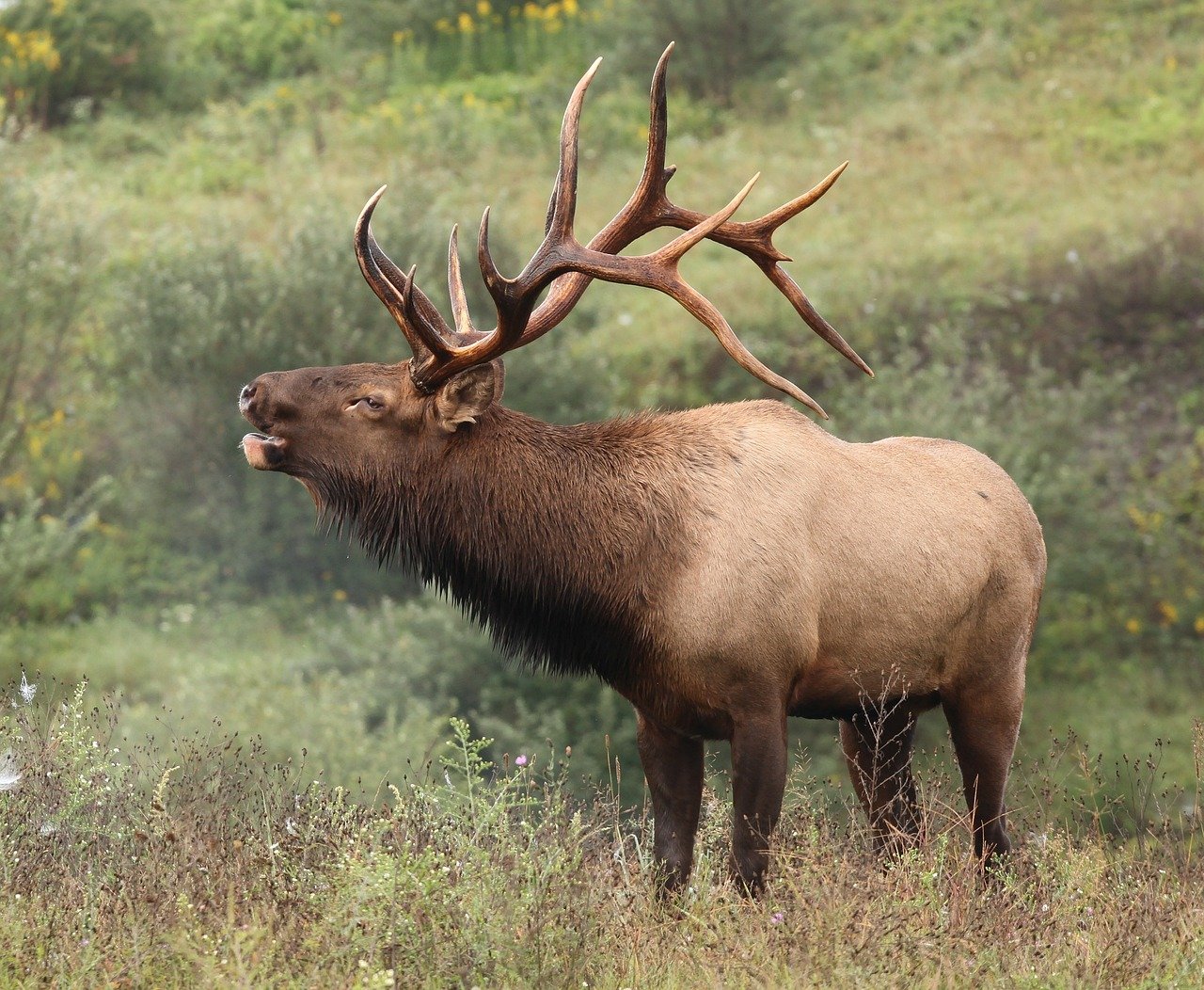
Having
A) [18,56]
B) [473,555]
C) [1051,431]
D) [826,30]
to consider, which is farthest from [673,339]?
[473,555]

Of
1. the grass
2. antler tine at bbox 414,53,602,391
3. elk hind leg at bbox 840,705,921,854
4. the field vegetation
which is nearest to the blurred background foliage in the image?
the field vegetation

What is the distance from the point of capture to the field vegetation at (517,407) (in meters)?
4.70

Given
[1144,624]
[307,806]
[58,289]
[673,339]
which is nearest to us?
[307,806]

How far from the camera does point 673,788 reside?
6113 millimetres

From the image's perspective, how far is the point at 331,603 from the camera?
23844 mm

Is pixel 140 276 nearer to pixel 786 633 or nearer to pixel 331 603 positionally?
pixel 331 603

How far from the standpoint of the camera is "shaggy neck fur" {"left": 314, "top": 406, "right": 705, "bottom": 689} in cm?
598

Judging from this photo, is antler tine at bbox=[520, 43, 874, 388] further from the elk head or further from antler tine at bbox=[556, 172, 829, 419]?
antler tine at bbox=[556, 172, 829, 419]

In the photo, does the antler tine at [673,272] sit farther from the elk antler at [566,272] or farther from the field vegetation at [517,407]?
the field vegetation at [517,407]

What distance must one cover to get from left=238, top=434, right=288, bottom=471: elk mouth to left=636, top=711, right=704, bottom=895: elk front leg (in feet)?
5.41

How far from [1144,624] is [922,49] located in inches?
627

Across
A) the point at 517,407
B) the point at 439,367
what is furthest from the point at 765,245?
the point at 517,407

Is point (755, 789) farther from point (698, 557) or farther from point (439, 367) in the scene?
point (439, 367)

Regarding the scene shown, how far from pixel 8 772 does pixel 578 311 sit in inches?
763
